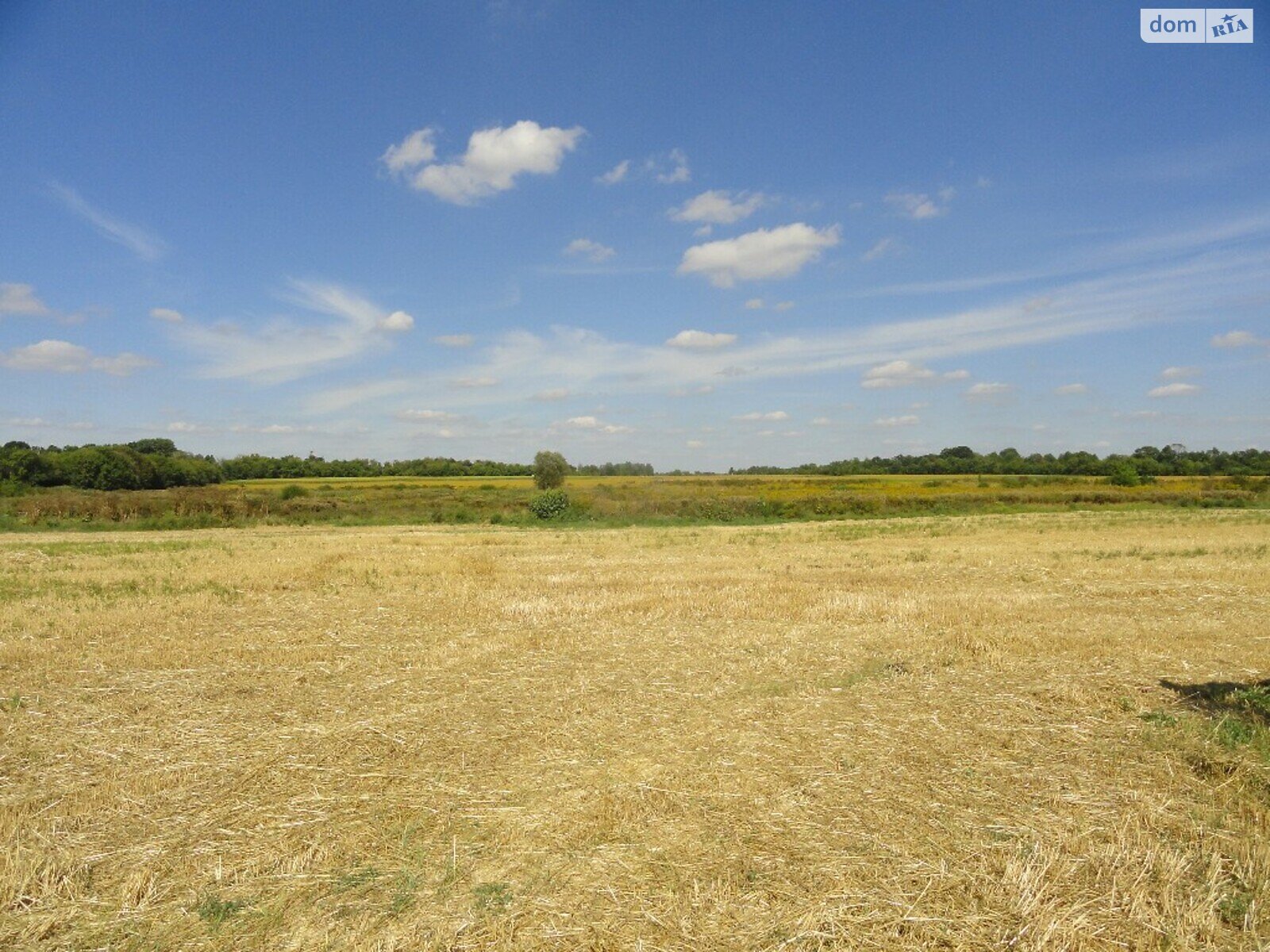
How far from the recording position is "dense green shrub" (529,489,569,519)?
48.8m

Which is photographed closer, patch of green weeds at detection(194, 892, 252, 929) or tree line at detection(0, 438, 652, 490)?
patch of green weeds at detection(194, 892, 252, 929)

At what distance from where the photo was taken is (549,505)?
4891cm

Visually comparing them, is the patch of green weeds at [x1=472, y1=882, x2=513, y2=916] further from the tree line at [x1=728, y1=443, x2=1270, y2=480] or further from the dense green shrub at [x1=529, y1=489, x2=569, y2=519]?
the tree line at [x1=728, y1=443, x2=1270, y2=480]

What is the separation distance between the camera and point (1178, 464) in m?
101

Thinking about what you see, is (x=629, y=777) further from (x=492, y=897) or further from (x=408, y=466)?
(x=408, y=466)

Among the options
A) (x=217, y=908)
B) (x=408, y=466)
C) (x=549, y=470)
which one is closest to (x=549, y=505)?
(x=549, y=470)

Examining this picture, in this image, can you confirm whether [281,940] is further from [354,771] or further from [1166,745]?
[1166,745]

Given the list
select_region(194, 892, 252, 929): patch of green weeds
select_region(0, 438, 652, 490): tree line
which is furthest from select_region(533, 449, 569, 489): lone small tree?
select_region(194, 892, 252, 929): patch of green weeds

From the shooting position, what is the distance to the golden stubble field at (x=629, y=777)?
4566 millimetres

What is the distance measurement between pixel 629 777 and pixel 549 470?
208ft

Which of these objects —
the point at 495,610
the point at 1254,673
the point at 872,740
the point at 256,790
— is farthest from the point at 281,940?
the point at 1254,673

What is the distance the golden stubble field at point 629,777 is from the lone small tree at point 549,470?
53.9 meters

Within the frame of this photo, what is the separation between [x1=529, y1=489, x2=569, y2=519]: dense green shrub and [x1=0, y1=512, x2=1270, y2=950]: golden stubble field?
3312 cm

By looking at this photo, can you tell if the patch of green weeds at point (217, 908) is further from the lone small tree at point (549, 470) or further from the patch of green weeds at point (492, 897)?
the lone small tree at point (549, 470)
